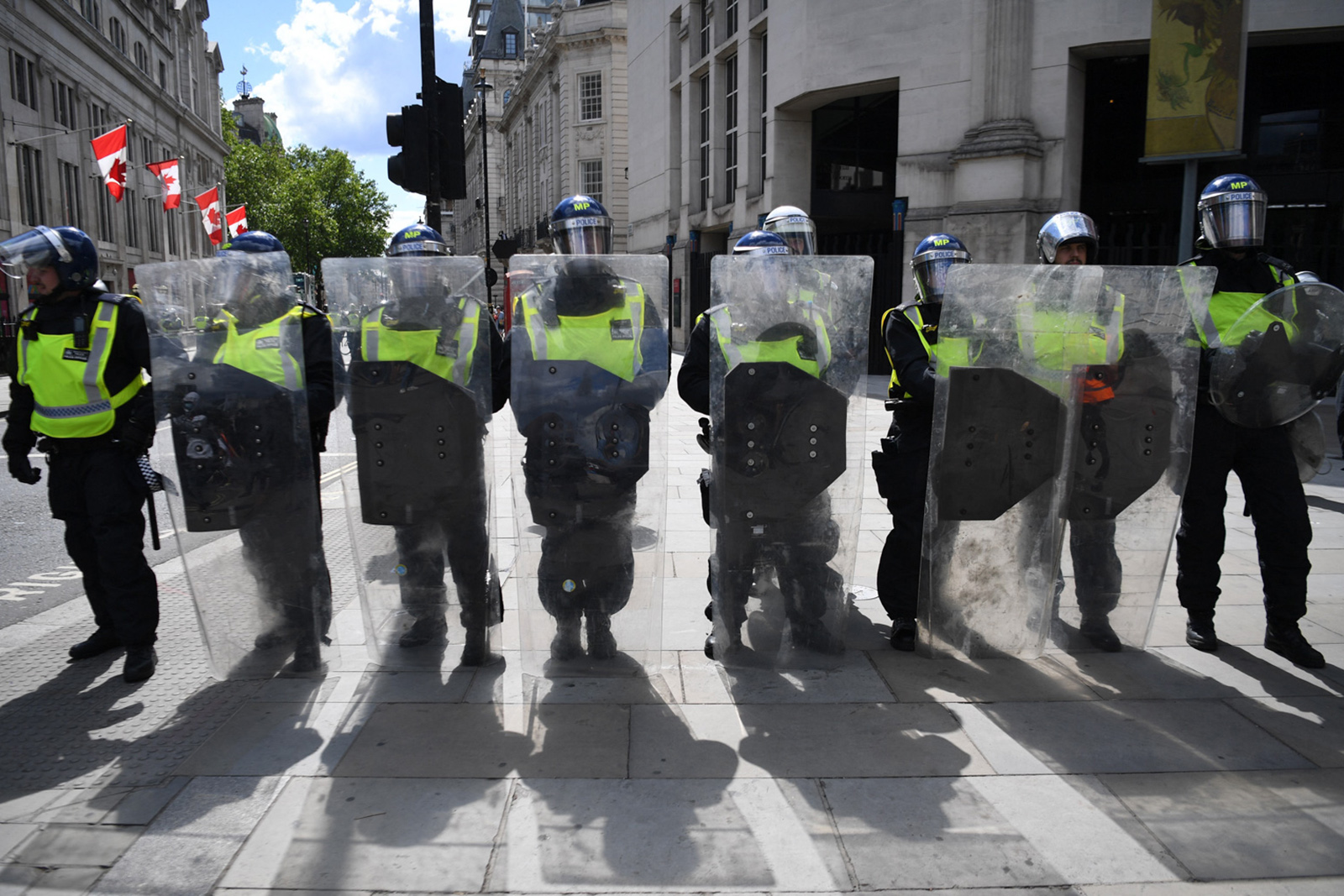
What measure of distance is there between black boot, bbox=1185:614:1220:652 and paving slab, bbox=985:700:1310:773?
25.3 inches

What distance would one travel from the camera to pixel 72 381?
13.0 ft

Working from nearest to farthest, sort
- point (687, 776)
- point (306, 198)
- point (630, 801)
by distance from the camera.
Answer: point (630, 801)
point (687, 776)
point (306, 198)

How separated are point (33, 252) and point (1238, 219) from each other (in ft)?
16.5

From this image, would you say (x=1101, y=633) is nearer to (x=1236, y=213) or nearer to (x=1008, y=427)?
(x=1008, y=427)

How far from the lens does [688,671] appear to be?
4004mm

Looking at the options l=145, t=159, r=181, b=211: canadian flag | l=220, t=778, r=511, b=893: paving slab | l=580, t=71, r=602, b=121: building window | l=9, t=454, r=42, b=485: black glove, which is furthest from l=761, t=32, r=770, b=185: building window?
l=580, t=71, r=602, b=121: building window

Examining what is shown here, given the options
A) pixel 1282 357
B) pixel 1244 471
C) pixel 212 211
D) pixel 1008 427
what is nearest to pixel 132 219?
pixel 212 211

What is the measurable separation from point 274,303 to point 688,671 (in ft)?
7.31

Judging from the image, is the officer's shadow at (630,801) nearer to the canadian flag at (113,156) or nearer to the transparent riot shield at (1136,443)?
the transparent riot shield at (1136,443)

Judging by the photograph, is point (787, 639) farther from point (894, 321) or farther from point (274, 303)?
point (274, 303)

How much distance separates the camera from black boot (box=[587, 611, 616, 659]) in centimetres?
391

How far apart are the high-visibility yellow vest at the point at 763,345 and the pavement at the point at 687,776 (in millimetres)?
1299

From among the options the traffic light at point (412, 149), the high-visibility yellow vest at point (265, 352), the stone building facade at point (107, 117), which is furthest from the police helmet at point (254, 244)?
the stone building facade at point (107, 117)

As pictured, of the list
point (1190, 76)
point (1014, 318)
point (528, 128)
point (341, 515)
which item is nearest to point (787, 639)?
point (1014, 318)
